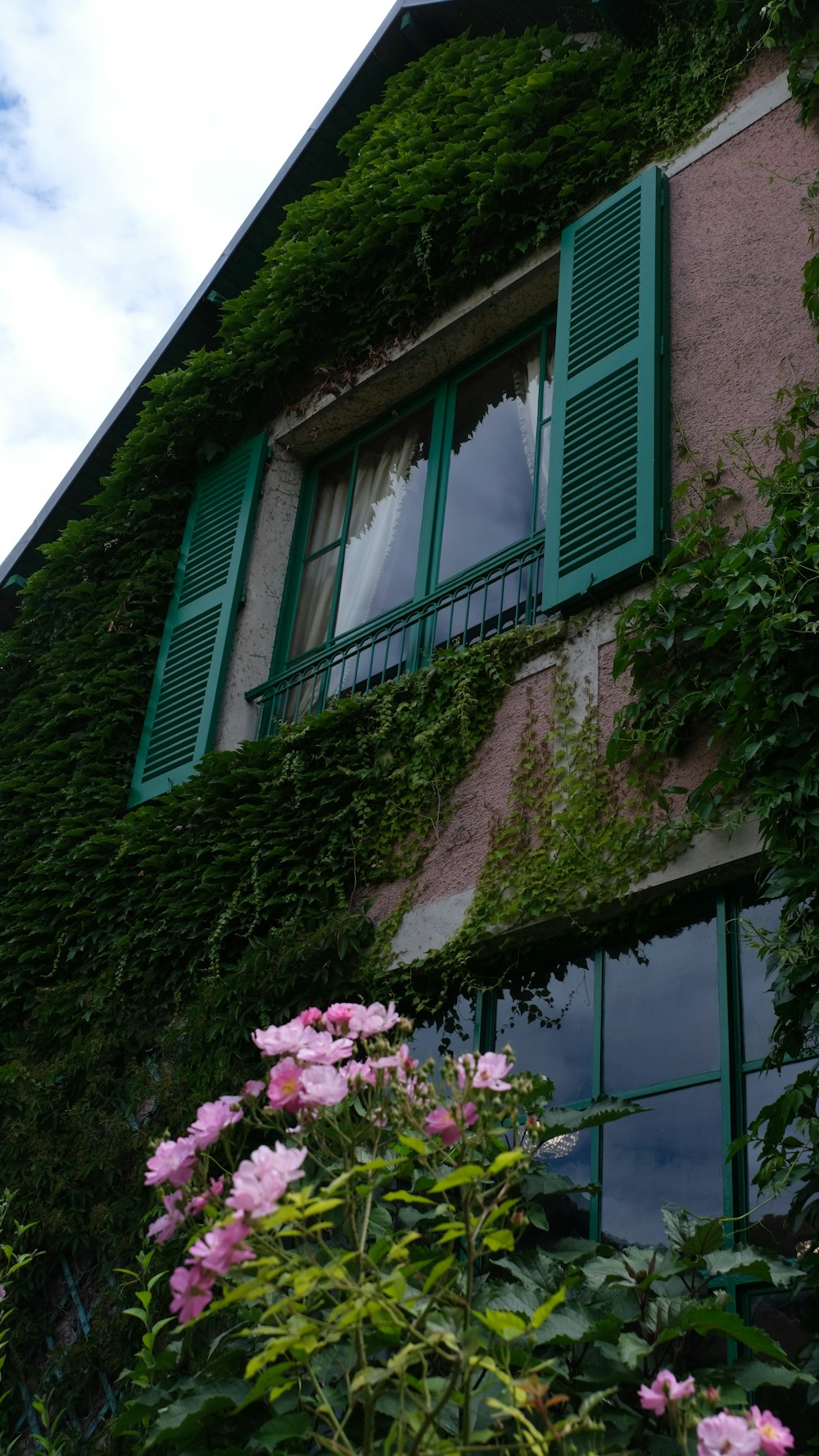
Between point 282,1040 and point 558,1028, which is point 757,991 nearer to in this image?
point 558,1028

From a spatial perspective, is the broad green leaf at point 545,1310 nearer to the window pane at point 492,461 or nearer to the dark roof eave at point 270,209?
the window pane at point 492,461

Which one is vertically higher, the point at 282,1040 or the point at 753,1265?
the point at 282,1040

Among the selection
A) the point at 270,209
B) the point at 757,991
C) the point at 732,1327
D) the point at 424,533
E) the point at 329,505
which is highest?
the point at 270,209

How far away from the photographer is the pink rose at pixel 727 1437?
1.85 metres

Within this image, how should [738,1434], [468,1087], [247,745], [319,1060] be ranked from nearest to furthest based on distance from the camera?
Result: 1. [738,1434]
2. [468,1087]
3. [319,1060]
4. [247,745]

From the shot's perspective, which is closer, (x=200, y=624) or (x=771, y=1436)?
(x=771, y=1436)

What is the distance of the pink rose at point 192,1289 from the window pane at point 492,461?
355cm

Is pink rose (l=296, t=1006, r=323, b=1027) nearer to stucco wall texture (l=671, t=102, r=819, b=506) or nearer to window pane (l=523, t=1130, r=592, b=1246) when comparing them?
window pane (l=523, t=1130, r=592, b=1246)

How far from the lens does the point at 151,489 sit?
23.5 ft

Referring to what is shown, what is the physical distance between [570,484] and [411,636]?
0.94 metres

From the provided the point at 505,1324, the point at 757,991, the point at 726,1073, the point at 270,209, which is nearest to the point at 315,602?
the point at 270,209

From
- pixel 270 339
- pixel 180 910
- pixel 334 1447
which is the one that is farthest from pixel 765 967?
pixel 270 339

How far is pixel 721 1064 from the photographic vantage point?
138 inches

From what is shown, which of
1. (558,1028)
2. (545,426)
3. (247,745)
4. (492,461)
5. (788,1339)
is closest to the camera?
(788,1339)
